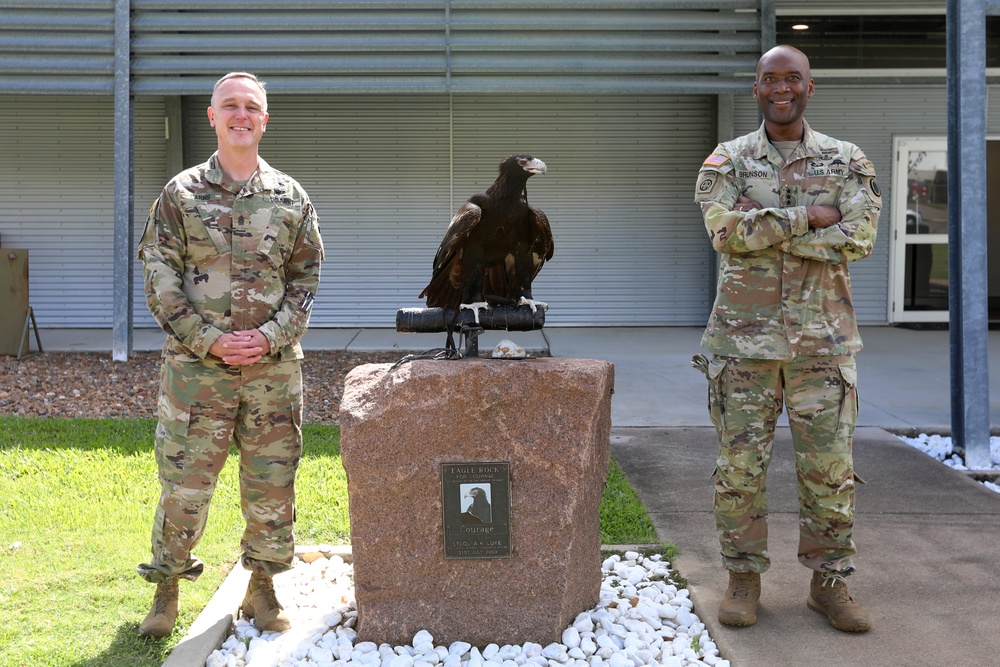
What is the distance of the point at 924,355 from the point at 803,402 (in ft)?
21.8

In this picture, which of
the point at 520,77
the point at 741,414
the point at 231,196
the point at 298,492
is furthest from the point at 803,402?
the point at 520,77

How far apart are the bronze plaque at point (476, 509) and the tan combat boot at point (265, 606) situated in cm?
69

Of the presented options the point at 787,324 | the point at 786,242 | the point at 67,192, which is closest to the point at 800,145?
the point at 786,242

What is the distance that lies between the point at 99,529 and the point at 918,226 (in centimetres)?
974

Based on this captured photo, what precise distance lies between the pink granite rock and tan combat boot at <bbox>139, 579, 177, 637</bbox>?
662 mm

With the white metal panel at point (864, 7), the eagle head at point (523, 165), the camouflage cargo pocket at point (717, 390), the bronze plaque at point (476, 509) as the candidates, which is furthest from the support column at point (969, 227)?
the white metal panel at point (864, 7)

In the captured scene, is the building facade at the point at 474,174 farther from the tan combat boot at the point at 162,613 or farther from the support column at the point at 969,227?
the tan combat boot at the point at 162,613

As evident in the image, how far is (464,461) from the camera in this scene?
3.25m

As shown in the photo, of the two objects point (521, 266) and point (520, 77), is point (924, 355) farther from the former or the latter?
point (521, 266)

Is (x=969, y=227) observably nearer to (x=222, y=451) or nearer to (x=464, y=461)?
(x=464, y=461)

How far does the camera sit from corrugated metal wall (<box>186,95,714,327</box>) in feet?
36.0

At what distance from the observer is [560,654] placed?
10.5 ft

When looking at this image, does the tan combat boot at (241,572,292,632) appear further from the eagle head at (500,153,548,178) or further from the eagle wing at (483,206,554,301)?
the eagle head at (500,153,548,178)

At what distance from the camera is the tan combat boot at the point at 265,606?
11.2 ft
